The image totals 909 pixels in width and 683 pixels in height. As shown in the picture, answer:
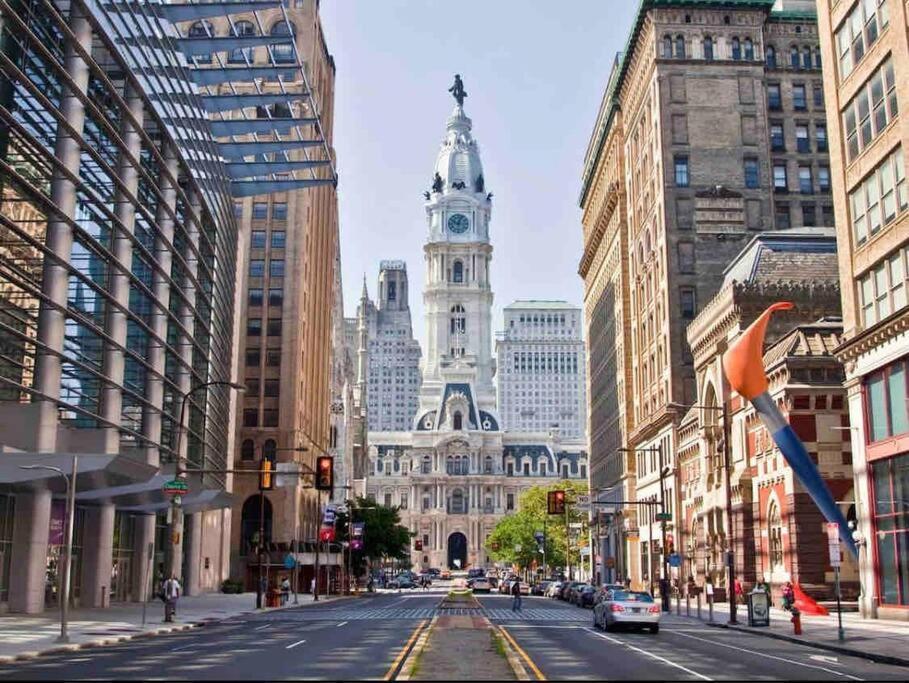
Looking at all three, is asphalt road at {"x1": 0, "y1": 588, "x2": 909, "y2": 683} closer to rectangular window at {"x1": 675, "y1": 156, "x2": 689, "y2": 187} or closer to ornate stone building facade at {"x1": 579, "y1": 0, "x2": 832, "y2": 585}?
ornate stone building facade at {"x1": 579, "y1": 0, "x2": 832, "y2": 585}

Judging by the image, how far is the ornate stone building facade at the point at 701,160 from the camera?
76.9 metres

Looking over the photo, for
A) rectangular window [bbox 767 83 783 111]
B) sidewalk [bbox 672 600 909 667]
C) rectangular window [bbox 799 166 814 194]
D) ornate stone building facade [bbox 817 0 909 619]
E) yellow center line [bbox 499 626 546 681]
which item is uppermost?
rectangular window [bbox 767 83 783 111]

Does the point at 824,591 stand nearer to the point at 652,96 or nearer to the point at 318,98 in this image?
the point at 652,96

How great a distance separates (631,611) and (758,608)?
6.76 meters

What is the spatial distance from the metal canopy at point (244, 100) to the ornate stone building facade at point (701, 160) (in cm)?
3447

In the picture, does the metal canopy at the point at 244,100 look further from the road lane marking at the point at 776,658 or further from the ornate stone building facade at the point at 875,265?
the road lane marking at the point at 776,658

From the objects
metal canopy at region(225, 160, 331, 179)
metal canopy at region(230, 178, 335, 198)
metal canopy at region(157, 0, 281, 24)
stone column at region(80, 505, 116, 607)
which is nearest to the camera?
metal canopy at region(157, 0, 281, 24)

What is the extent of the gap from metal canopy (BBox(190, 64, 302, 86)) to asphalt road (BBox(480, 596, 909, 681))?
31.6 metres

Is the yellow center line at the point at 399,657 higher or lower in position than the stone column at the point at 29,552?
lower

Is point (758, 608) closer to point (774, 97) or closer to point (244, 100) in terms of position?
point (244, 100)

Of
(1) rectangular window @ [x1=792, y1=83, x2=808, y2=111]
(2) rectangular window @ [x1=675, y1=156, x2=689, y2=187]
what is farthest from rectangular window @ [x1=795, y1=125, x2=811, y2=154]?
(2) rectangular window @ [x1=675, y1=156, x2=689, y2=187]

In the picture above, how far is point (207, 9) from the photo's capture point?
50125 millimetres

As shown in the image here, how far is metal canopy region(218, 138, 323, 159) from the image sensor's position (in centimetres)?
5851

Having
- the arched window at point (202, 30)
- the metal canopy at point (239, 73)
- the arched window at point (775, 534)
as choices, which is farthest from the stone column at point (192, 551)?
the arched window at point (775, 534)
